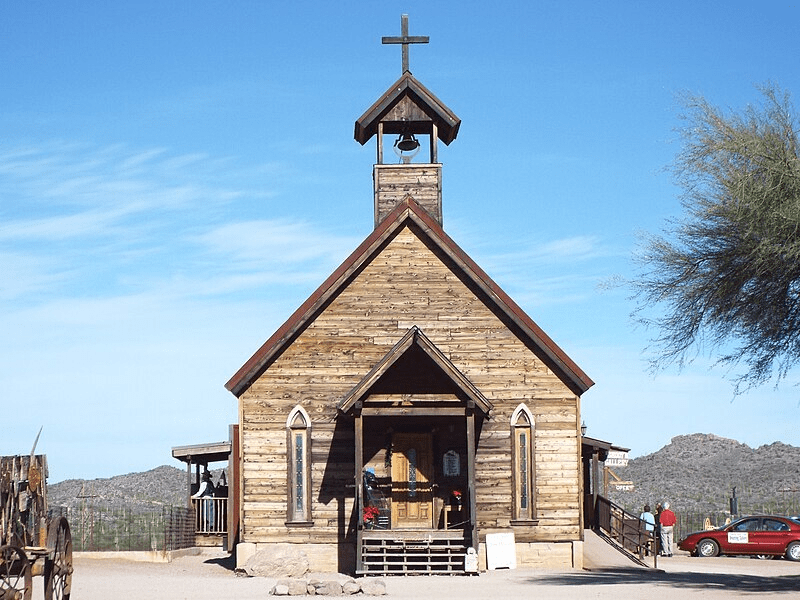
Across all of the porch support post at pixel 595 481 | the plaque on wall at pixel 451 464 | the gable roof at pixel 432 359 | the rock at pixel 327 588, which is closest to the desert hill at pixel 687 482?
the porch support post at pixel 595 481

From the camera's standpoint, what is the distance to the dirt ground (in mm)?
22016

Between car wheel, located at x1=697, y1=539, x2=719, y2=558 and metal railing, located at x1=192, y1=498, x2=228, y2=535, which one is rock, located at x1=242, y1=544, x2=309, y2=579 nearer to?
metal railing, located at x1=192, y1=498, x2=228, y2=535

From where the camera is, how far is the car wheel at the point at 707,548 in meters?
36.7

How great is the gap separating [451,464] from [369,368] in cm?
306

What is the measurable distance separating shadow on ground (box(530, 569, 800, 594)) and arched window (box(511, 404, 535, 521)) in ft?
6.97

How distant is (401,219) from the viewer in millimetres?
29719

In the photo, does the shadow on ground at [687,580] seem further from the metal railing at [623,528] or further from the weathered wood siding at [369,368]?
the metal railing at [623,528]

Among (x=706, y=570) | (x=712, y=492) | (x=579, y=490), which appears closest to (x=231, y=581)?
(x=579, y=490)

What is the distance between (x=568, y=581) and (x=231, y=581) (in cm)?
717

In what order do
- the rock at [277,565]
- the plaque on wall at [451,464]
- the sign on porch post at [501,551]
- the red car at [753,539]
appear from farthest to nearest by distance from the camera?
the red car at [753,539] → the plaque on wall at [451,464] → the sign on porch post at [501,551] → the rock at [277,565]

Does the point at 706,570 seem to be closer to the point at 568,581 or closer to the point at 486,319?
the point at 568,581

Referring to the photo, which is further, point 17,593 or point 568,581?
point 568,581

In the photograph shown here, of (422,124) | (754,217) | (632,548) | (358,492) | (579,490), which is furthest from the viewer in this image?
(632,548)

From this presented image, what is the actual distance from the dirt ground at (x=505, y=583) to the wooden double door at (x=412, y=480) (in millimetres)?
2405
